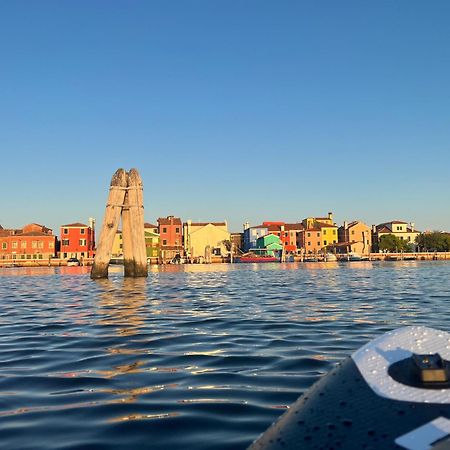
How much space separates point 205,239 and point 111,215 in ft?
221

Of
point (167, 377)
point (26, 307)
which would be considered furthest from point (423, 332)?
point (26, 307)

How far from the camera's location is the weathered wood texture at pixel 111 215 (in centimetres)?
1995

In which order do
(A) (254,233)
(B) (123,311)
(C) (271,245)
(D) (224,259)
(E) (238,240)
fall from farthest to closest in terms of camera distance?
(E) (238,240) → (A) (254,233) → (C) (271,245) → (D) (224,259) → (B) (123,311)

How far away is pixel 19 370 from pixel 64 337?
6.82 feet

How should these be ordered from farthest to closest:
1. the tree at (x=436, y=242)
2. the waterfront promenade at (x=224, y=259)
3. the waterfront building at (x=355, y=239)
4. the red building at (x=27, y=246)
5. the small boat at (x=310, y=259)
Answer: the waterfront building at (x=355, y=239) → the tree at (x=436, y=242) → the small boat at (x=310, y=259) → the red building at (x=27, y=246) → the waterfront promenade at (x=224, y=259)

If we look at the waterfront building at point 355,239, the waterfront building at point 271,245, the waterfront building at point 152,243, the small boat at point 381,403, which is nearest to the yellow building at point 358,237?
the waterfront building at point 355,239

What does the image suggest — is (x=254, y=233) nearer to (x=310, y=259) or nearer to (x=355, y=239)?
(x=310, y=259)

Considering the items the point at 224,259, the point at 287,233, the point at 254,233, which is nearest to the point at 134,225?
the point at 224,259

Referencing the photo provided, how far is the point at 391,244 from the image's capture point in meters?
89.9

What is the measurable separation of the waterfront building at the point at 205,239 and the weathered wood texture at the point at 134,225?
210ft

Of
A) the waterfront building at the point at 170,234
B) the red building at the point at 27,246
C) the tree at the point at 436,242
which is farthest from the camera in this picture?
the tree at the point at 436,242

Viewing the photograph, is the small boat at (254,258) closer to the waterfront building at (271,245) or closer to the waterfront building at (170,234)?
the waterfront building at (271,245)

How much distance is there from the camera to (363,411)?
156 centimetres

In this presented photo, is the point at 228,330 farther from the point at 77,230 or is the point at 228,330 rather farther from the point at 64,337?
the point at 77,230
